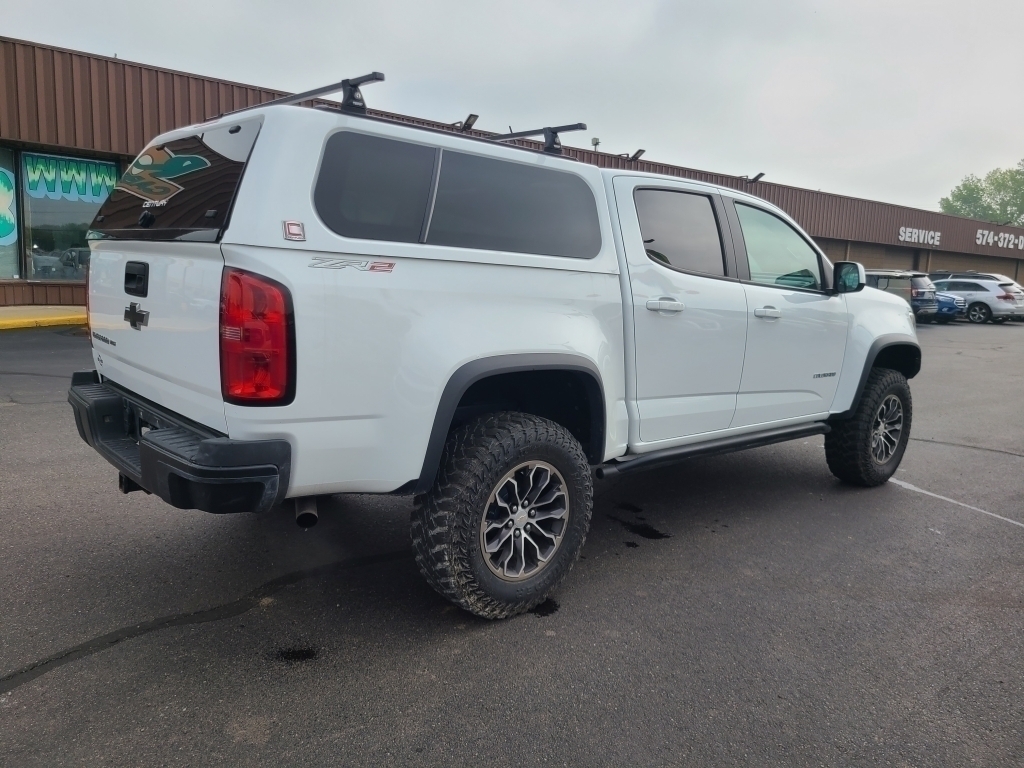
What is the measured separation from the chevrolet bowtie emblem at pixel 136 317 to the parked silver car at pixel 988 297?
27.1 meters

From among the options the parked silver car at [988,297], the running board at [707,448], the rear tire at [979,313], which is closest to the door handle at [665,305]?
the running board at [707,448]

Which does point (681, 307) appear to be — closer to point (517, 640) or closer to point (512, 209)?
point (512, 209)

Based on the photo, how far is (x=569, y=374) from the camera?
3.44 meters

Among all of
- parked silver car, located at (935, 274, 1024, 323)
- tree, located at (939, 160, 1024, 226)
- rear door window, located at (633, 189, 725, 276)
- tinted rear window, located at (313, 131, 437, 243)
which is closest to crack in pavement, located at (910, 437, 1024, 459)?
rear door window, located at (633, 189, 725, 276)

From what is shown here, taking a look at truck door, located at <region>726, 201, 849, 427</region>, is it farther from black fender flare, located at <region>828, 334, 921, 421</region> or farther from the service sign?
the service sign

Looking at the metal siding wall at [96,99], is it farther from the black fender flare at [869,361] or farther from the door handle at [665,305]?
the door handle at [665,305]

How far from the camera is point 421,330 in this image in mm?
2822

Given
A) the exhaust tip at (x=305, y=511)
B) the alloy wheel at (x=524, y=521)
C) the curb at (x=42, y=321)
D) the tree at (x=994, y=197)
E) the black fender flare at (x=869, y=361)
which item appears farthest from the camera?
the tree at (x=994, y=197)

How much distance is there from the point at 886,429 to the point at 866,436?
1.07 ft

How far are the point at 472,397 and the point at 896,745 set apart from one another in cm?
201

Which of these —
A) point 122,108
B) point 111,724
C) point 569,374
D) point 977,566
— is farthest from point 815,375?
point 122,108

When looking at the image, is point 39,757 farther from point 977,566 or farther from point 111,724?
point 977,566

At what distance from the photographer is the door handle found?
12.1ft

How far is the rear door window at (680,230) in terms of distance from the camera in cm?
385
